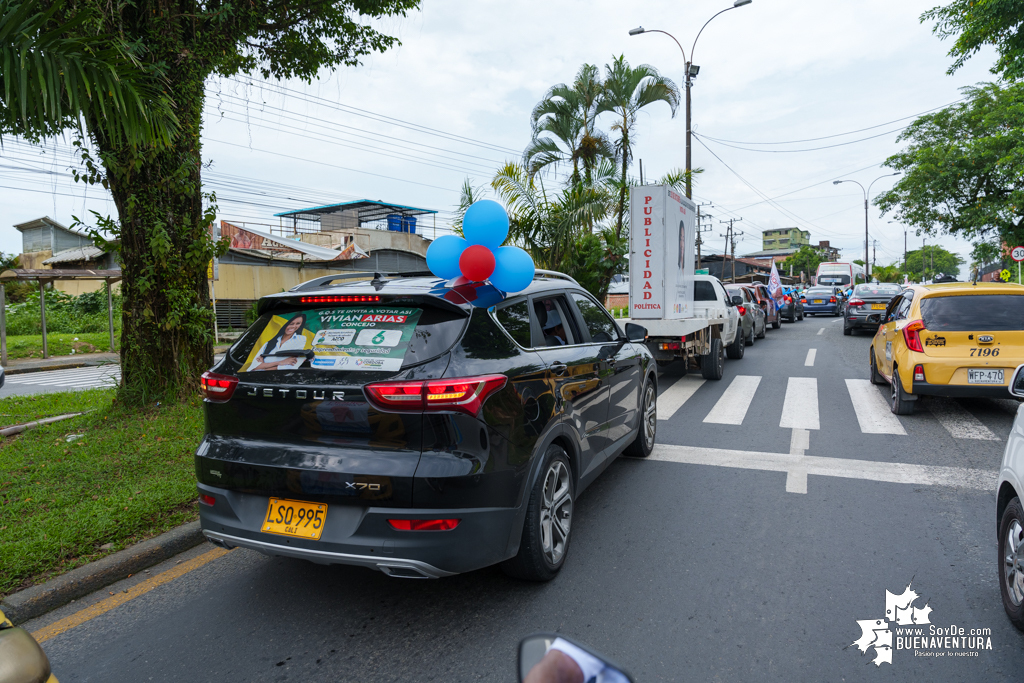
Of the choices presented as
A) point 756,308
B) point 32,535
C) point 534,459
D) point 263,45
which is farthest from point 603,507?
point 756,308

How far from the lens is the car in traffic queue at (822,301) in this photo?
28344 mm

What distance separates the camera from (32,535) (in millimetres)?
3967

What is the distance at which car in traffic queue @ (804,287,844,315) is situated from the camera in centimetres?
2834

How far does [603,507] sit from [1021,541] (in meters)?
2.53

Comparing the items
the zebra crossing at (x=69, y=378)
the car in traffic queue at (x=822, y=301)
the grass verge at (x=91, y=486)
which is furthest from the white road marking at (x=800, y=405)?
the car in traffic queue at (x=822, y=301)

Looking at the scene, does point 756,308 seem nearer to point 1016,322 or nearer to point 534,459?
point 1016,322

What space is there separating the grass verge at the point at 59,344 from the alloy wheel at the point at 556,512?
16.9 metres

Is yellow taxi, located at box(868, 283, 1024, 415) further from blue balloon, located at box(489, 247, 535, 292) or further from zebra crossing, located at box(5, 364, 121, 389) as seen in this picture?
zebra crossing, located at box(5, 364, 121, 389)

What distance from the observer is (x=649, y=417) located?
20.5 ft

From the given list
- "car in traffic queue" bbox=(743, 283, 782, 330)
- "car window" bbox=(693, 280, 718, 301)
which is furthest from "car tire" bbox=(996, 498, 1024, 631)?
"car in traffic queue" bbox=(743, 283, 782, 330)

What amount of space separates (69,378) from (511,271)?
14.0 meters

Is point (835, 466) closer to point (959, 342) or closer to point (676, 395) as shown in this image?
point (959, 342)

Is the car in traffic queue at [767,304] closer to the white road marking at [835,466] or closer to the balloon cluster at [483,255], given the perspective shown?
the white road marking at [835,466]

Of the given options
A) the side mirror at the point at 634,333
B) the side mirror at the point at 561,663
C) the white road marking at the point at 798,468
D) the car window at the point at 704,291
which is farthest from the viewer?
the car window at the point at 704,291
